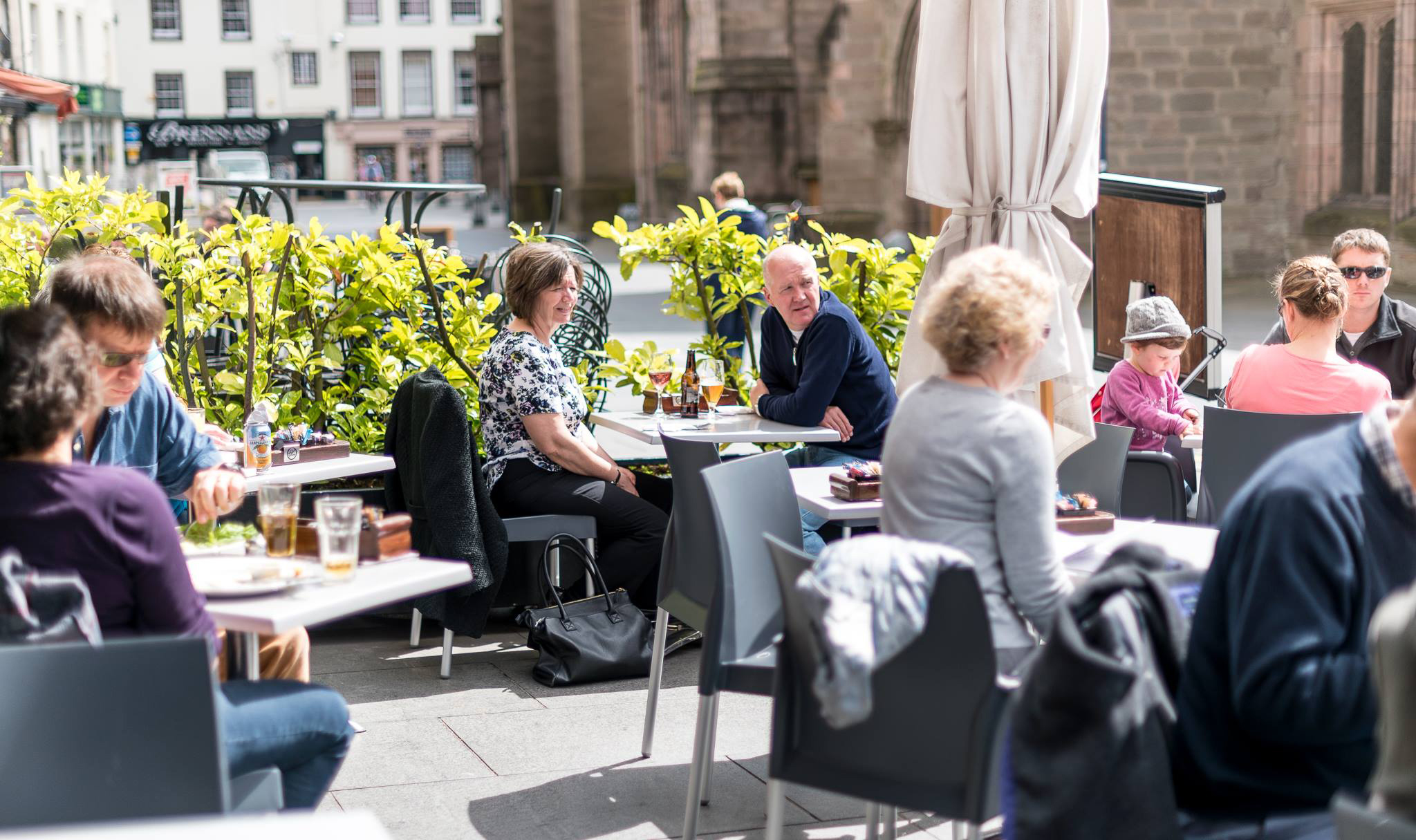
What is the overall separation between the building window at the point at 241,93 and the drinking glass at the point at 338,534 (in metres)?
78.9

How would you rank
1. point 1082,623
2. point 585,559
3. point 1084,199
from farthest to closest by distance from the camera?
point 585,559 → point 1084,199 → point 1082,623

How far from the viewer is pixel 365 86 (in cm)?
7962

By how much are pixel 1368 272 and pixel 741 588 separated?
3.34 m

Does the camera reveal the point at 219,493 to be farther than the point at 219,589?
Yes

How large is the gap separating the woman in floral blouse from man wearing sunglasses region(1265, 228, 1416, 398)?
254 centimetres

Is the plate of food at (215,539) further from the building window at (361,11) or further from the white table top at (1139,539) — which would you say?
the building window at (361,11)

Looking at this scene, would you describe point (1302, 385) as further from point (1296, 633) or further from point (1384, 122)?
point (1384, 122)

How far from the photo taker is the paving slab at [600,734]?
15.9 feet

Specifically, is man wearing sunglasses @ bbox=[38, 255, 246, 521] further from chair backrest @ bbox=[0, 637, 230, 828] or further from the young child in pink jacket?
the young child in pink jacket

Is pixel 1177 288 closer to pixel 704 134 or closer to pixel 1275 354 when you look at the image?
pixel 1275 354

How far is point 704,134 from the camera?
25328 mm

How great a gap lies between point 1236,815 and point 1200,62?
19455 mm

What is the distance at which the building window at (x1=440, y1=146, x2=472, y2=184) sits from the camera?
79938mm

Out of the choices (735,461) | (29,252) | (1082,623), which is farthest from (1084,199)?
(29,252)
